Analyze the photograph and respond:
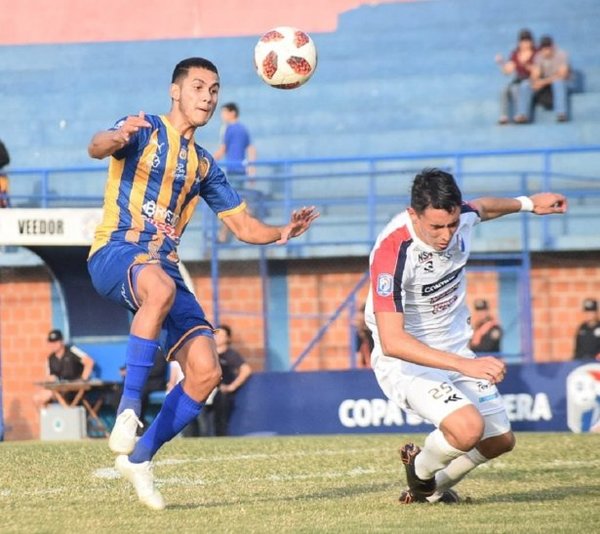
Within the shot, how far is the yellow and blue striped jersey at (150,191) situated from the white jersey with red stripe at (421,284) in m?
1.08

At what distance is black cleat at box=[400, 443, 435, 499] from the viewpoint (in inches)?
275

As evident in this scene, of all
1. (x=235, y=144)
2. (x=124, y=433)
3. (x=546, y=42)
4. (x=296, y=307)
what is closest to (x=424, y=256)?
(x=124, y=433)

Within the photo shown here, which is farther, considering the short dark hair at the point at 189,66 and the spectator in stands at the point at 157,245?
the short dark hair at the point at 189,66

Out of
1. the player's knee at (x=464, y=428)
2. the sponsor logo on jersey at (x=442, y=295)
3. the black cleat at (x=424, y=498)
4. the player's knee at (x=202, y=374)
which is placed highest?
the sponsor logo on jersey at (x=442, y=295)

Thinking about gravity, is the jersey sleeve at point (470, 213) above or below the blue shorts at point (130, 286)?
above

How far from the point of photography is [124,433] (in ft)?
21.3

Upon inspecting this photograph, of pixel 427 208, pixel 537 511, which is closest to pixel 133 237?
pixel 427 208

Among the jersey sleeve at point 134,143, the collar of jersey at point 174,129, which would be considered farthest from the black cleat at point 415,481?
the jersey sleeve at point 134,143

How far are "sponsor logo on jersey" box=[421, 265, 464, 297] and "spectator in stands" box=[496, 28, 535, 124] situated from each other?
42.1 feet

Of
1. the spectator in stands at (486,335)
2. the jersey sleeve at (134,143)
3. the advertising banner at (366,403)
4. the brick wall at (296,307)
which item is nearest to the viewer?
the jersey sleeve at (134,143)

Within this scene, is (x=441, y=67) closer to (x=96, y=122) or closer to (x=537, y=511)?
(x=96, y=122)

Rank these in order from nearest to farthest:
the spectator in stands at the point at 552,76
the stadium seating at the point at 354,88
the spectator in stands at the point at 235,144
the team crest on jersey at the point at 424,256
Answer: the team crest on jersey at the point at 424,256
the spectator in stands at the point at 235,144
the spectator in stands at the point at 552,76
the stadium seating at the point at 354,88

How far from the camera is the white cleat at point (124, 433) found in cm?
650

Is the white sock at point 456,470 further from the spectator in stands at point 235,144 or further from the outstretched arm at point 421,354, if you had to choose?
the spectator in stands at point 235,144
